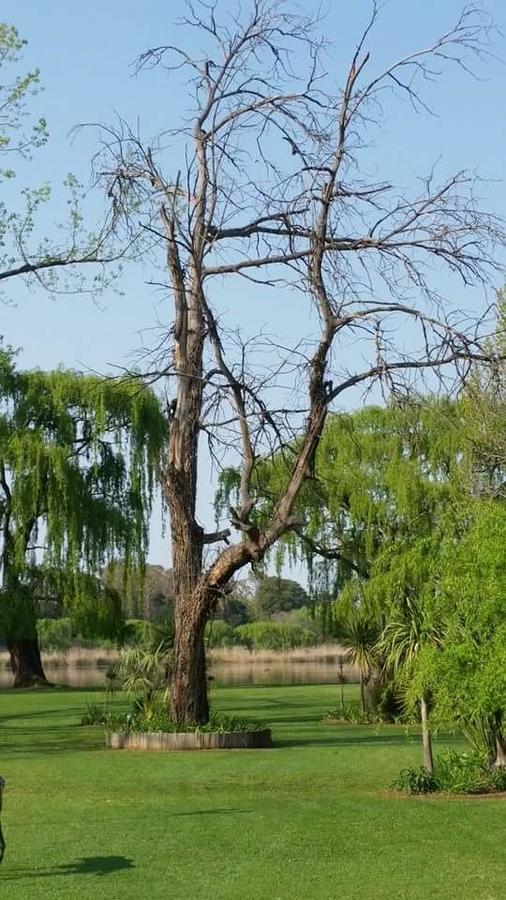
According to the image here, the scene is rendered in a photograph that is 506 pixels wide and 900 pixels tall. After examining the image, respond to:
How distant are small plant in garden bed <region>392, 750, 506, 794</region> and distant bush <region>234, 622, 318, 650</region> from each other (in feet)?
181

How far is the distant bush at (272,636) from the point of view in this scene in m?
72.1

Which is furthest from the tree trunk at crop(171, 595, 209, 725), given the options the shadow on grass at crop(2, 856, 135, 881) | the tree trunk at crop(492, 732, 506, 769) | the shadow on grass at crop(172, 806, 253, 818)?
the shadow on grass at crop(2, 856, 135, 881)

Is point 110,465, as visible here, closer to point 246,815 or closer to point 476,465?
point 476,465

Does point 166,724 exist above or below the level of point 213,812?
above

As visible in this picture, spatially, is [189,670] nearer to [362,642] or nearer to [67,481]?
[362,642]

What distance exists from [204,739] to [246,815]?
8009 millimetres

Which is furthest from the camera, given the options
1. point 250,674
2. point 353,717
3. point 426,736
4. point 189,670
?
point 250,674

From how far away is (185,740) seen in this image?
22109 mm

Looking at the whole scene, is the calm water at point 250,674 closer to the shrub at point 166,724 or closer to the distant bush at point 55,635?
the distant bush at point 55,635

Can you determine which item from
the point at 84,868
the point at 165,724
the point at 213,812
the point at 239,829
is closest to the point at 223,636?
the point at 165,724

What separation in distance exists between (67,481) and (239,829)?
2584 centimetres

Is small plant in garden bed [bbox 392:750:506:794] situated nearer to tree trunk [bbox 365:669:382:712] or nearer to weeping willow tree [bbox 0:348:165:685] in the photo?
tree trunk [bbox 365:669:382:712]

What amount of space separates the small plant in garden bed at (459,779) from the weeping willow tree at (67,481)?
22791 mm

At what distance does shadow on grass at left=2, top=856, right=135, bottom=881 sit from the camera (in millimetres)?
10648
